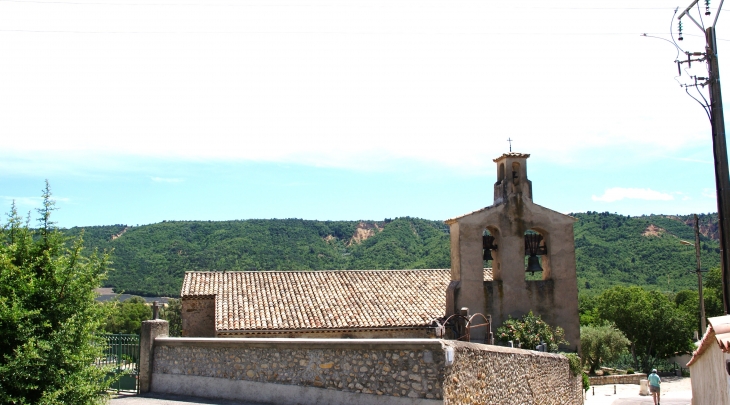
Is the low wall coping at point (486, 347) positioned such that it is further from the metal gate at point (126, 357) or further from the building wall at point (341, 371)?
the metal gate at point (126, 357)

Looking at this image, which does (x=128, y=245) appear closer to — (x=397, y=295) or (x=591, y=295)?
(x=591, y=295)

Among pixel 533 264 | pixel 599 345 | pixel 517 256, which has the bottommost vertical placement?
pixel 599 345

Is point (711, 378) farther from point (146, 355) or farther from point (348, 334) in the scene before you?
point (146, 355)

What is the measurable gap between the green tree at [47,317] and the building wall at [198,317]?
1123cm

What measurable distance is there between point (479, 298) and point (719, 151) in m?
10.1

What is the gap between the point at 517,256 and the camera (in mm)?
19594

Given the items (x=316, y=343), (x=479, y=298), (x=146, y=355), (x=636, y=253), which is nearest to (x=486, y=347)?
(x=316, y=343)

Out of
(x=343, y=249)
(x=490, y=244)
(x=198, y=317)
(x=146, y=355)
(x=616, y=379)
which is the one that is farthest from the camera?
(x=343, y=249)

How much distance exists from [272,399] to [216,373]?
5.20ft

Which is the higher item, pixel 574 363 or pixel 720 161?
pixel 720 161

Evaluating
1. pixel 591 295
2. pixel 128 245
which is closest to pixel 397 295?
pixel 591 295

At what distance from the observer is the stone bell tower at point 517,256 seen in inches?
758

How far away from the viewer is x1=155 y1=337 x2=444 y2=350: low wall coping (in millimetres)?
9352

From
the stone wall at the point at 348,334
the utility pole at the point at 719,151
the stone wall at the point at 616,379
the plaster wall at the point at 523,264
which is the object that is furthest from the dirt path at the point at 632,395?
the utility pole at the point at 719,151
